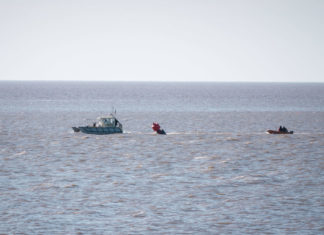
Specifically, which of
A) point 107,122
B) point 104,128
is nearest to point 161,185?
point 104,128

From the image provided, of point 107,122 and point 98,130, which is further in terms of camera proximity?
point 107,122

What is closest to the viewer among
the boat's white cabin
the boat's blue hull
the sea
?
the sea

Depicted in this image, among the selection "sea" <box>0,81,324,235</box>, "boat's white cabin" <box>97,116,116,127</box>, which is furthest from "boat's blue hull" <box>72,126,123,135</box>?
"sea" <box>0,81,324,235</box>

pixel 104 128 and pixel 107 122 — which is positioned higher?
pixel 107 122

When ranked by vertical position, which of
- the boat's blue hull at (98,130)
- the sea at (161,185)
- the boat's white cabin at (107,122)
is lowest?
the sea at (161,185)

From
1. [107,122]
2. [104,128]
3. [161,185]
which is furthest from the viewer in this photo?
[107,122]

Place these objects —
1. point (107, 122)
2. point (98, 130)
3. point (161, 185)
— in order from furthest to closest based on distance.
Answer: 1. point (107, 122)
2. point (98, 130)
3. point (161, 185)

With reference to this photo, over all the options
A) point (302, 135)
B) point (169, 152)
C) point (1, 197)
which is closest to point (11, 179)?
point (1, 197)

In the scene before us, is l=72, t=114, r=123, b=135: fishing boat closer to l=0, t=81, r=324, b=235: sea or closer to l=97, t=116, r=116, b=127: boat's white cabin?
l=97, t=116, r=116, b=127: boat's white cabin

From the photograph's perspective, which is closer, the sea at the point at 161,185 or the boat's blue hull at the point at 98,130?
the sea at the point at 161,185

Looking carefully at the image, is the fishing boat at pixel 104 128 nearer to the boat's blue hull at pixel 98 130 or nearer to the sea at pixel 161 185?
the boat's blue hull at pixel 98 130

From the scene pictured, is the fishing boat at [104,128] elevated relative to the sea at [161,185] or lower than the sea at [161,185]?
elevated

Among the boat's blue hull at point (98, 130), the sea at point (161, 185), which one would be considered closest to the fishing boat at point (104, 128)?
the boat's blue hull at point (98, 130)

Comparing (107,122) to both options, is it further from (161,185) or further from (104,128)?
(161,185)
